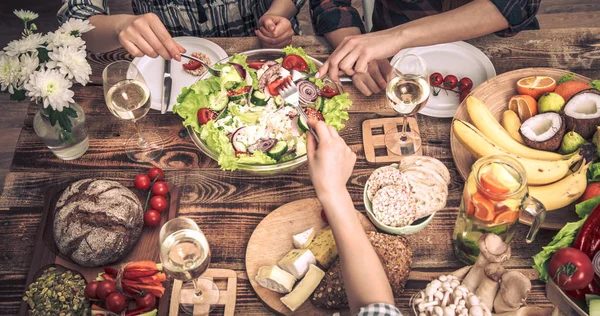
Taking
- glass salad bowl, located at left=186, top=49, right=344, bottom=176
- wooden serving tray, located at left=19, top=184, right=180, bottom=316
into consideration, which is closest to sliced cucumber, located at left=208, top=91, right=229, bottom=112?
glass salad bowl, located at left=186, top=49, right=344, bottom=176

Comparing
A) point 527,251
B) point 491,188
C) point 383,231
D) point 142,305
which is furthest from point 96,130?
point 527,251

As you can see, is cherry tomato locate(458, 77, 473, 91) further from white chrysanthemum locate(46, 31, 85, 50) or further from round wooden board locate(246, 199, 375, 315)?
white chrysanthemum locate(46, 31, 85, 50)

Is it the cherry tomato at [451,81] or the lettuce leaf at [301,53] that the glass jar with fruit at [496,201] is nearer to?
the cherry tomato at [451,81]

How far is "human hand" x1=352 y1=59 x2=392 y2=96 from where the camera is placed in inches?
75.4

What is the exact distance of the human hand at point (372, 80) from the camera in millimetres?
1916

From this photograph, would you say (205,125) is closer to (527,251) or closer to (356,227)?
(356,227)

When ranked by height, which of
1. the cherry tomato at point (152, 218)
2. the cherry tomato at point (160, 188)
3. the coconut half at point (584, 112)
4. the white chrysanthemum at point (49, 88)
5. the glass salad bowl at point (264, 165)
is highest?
the white chrysanthemum at point (49, 88)

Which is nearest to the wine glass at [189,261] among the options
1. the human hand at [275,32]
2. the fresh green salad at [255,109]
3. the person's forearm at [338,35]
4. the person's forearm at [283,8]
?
the fresh green salad at [255,109]

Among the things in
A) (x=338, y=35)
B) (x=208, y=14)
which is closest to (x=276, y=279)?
(x=338, y=35)

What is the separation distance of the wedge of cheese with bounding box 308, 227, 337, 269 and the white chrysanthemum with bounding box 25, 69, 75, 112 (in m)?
0.82

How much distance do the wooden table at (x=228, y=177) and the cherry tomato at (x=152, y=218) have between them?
0.10 metres

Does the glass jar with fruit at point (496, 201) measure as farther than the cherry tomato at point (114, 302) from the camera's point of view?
No

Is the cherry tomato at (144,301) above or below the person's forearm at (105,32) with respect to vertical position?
below

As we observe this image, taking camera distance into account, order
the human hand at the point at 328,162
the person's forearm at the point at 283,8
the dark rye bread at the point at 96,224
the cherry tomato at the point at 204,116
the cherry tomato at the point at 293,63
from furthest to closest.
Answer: the person's forearm at the point at 283,8
the cherry tomato at the point at 293,63
the cherry tomato at the point at 204,116
the dark rye bread at the point at 96,224
the human hand at the point at 328,162
